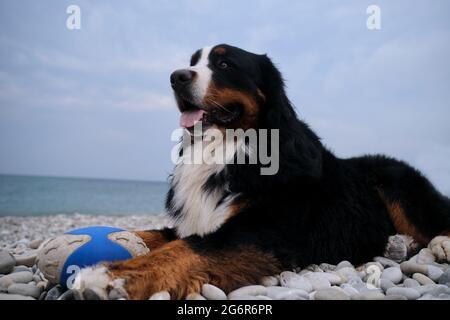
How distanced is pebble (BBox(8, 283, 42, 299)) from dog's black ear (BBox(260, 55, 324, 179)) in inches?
76.1

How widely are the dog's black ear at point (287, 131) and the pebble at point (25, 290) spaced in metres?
1.93

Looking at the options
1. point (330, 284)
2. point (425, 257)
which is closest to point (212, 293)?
point (330, 284)

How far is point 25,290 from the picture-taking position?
9.95 feet

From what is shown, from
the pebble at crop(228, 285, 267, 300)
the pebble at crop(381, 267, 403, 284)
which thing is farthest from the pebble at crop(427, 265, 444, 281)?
the pebble at crop(228, 285, 267, 300)

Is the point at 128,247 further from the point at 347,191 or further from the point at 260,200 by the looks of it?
the point at 347,191

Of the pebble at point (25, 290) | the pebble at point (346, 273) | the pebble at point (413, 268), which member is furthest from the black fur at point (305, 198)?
the pebble at point (25, 290)

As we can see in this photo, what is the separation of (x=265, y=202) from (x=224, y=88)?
0.97 metres

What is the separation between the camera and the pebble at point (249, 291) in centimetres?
275

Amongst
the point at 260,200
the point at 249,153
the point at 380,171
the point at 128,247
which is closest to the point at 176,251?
the point at 128,247

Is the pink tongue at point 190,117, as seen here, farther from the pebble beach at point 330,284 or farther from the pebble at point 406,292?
the pebble at point 406,292

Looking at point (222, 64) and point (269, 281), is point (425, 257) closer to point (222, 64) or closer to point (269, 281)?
point (269, 281)

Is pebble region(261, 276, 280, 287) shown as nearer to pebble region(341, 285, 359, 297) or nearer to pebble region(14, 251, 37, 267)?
pebble region(341, 285, 359, 297)

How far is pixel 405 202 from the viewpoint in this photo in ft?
13.7

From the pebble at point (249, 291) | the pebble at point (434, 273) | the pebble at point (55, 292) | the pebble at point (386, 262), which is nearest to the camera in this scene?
the pebble at point (249, 291)
